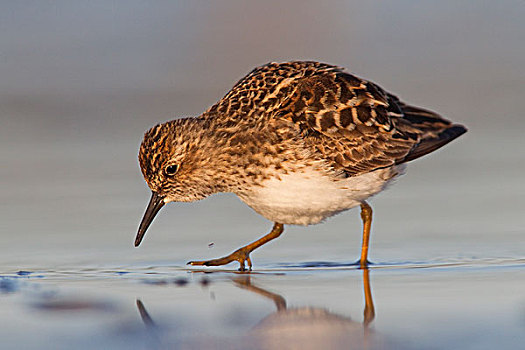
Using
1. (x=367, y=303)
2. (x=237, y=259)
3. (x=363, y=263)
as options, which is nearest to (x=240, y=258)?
(x=237, y=259)

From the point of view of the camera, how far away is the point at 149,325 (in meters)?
5.39

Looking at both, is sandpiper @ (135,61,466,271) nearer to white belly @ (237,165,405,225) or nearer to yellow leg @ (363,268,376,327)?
white belly @ (237,165,405,225)

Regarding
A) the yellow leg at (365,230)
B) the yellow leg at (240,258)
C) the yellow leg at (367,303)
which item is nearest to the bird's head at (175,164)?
the yellow leg at (240,258)

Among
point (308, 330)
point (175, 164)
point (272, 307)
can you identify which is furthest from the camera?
point (175, 164)

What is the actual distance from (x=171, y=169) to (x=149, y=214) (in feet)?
1.23

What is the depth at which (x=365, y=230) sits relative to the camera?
745 cm

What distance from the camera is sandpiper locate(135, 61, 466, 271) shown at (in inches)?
280

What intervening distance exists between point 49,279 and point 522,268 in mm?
3151

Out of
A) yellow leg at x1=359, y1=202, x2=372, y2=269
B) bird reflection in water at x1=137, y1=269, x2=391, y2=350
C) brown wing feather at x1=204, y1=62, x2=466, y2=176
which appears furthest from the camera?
brown wing feather at x1=204, y1=62, x2=466, y2=176

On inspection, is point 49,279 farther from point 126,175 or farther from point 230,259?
point 126,175

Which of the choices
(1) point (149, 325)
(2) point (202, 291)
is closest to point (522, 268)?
(2) point (202, 291)

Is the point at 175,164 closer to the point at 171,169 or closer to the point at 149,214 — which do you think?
the point at 171,169

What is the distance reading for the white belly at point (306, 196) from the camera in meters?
7.05

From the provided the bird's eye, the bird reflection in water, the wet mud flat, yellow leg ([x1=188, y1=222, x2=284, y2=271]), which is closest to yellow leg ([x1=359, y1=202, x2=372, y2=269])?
the wet mud flat
